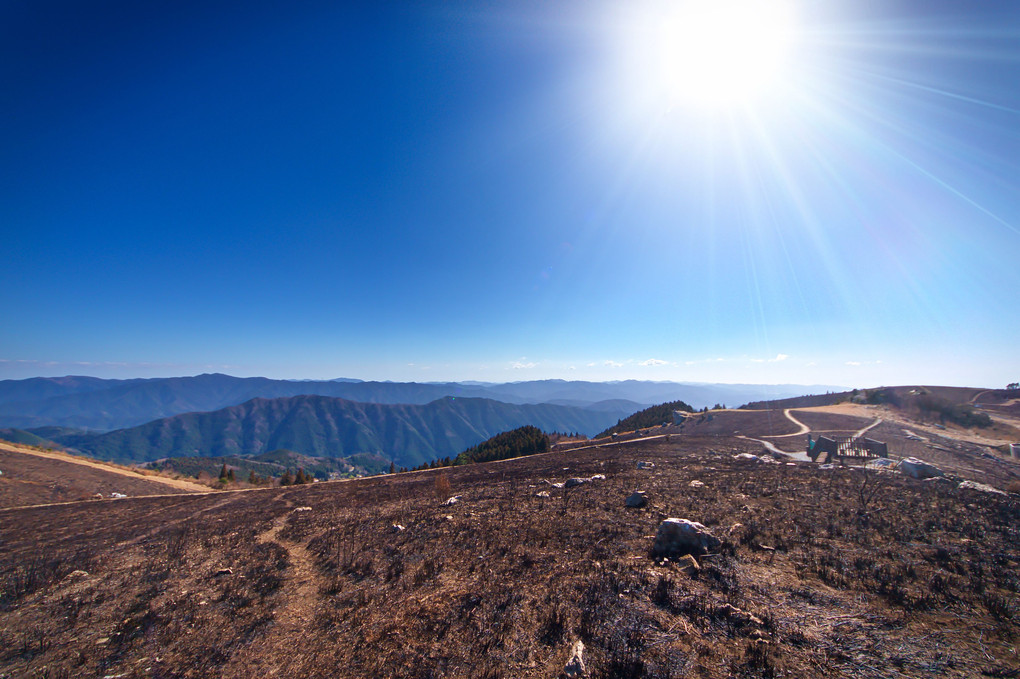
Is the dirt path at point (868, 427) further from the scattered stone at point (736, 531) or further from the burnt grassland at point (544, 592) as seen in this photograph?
the scattered stone at point (736, 531)

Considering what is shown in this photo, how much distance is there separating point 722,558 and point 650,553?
1.86m

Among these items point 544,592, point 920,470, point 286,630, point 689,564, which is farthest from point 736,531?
point 920,470

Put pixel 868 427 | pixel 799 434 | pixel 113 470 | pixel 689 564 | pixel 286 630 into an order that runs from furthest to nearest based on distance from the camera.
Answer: pixel 799 434 → pixel 868 427 → pixel 113 470 → pixel 689 564 → pixel 286 630

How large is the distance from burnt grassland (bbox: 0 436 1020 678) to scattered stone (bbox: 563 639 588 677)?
16cm

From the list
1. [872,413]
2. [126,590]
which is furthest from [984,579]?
[872,413]

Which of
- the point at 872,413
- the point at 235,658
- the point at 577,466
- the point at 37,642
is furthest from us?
the point at 872,413

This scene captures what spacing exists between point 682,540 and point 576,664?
5.51 meters

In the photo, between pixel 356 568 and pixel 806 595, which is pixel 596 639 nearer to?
pixel 806 595

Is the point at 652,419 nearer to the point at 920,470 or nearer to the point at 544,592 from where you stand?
the point at 920,470

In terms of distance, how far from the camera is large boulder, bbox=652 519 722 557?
9859mm

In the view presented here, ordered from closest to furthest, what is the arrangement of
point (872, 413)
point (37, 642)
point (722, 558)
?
1. point (37, 642)
2. point (722, 558)
3. point (872, 413)

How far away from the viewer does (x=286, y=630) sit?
8180mm

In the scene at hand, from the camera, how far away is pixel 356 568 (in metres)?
11.0

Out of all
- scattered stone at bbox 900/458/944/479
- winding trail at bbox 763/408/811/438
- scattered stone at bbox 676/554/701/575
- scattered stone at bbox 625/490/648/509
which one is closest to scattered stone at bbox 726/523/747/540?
scattered stone at bbox 676/554/701/575
